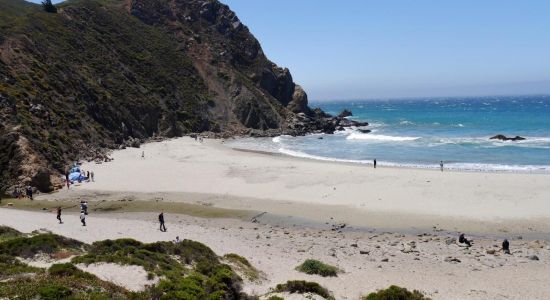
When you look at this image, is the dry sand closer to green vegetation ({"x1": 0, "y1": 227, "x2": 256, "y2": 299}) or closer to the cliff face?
green vegetation ({"x1": 0, "y1": 227, "x2": 256, "y2": 299})

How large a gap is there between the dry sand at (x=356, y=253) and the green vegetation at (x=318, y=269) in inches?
11.3

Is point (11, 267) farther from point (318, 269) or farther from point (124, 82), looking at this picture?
point (124, 82)

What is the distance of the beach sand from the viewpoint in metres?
16.4

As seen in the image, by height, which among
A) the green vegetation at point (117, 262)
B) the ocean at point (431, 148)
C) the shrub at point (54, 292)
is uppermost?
the ocean at point (431, 148)

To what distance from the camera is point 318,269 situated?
52.9ft

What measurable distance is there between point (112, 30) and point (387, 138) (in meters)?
48.4

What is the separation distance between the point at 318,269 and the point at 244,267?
8.48 ft

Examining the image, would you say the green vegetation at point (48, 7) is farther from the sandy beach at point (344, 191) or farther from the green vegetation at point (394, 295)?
the green vegetation at point (394, 295)

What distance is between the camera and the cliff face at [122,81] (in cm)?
3947

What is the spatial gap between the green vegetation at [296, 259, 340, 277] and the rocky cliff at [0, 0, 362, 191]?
915 inches

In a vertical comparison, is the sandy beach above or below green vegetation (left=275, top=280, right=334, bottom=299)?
above

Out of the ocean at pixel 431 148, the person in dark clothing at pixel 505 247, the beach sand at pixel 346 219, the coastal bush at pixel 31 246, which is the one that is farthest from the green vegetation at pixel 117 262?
the ocean at pixel 431 148

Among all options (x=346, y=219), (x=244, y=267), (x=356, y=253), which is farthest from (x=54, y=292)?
(x=346, y=219)

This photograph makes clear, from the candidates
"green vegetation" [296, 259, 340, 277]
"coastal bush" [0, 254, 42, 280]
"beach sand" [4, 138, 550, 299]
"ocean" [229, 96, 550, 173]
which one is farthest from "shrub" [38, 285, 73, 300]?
"ocean" [229, 96, 550, 173]
